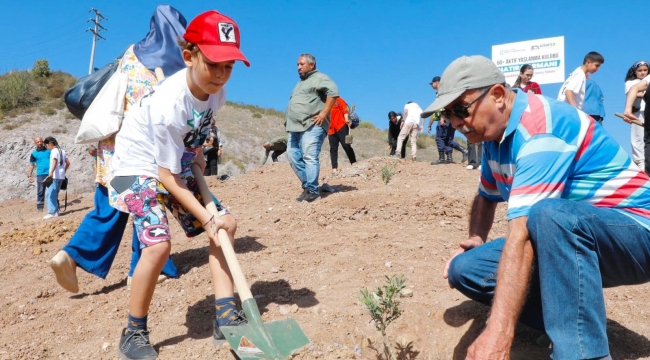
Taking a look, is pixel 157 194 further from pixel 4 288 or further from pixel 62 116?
pixel 62 116

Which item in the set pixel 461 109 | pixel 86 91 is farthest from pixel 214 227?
pixel 86 91

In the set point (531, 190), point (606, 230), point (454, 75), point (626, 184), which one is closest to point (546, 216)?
point (531, 190)

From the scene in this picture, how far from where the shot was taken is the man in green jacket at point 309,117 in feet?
20.0

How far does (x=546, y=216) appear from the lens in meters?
1.79

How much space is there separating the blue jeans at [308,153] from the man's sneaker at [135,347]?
3.71 metres

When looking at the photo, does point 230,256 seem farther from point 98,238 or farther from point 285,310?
point 98,238

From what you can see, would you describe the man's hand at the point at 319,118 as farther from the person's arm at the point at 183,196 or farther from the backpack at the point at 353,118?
the backpack at the point at 353,118

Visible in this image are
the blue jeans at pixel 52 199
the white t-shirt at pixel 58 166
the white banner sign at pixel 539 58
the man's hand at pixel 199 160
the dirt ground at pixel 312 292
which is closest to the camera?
the dirt ground at pixel 312 292

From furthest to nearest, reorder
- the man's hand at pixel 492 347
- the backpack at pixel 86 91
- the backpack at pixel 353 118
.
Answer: the backpack at pixel 353 118
the backpack at pixel 86 91
the man's hand at pixel 492 347

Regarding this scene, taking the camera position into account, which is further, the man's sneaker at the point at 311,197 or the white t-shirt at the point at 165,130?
the man's sneaker at the point at 311,197

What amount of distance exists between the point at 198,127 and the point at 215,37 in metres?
0.47

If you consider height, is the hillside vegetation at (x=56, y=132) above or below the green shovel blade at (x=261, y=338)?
above

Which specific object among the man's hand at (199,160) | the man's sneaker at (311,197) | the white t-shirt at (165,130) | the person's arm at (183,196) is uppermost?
the white t-shirt at (165,130)

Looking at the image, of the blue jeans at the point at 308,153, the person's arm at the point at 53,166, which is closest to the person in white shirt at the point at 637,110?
the blue jeans at the point at 308,153
